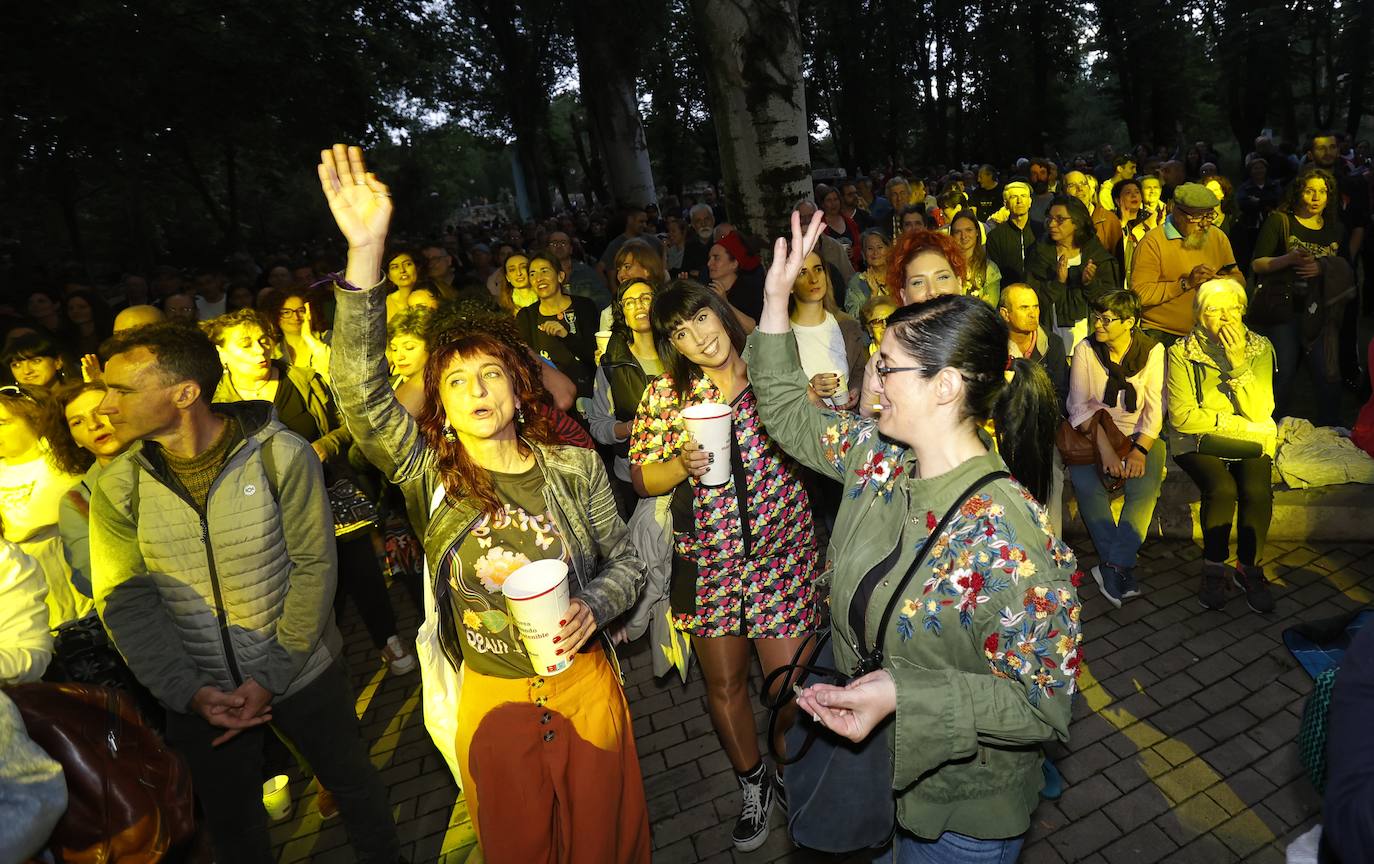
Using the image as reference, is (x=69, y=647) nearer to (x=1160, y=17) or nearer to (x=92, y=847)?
(x=92, y=847)

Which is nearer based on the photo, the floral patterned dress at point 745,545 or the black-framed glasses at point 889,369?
the black-framed glasses at point 889,369

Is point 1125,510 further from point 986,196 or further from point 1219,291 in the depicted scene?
point 986,196

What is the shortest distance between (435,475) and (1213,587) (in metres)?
4.44

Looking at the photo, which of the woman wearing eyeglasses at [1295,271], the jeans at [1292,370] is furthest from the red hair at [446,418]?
the jeans at [1292,370]

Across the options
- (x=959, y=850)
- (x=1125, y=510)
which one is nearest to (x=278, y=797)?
(x=959, y=850)

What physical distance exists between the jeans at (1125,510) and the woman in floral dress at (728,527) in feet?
7.82

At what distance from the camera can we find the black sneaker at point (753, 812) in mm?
3512

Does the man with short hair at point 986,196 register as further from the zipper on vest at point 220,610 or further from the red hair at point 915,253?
the zipper on vest at point 220,610

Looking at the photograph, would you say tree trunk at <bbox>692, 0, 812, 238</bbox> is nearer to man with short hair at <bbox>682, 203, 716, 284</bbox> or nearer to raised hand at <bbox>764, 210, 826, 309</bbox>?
man with short hair at <bbox>682, 203, 716, 284</bbox>

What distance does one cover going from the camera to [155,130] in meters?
16.2

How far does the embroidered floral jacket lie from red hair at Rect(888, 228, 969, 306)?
207 cm

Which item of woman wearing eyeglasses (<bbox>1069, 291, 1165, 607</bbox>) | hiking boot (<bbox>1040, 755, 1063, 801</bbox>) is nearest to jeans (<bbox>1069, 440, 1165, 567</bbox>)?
woman wearing eyeglasses (<bbox>1069, 291, 1165, 607</bbox>)

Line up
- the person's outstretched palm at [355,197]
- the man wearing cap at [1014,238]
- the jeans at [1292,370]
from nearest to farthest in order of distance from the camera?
1. the person's outstretched palm at [355,197]
2. the jeans at [1292,370]
3. the man wearing cap at [1014,238]

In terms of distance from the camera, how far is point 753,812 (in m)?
3.55
